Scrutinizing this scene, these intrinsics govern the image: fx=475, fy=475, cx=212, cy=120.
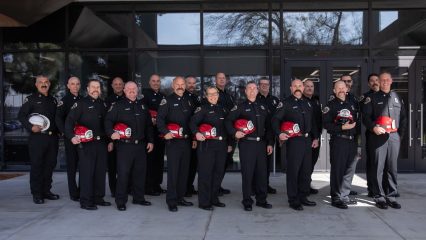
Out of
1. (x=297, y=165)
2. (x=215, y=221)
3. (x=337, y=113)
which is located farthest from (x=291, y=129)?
(x=215, y=221)

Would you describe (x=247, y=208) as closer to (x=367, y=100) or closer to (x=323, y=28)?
(x=367, y=100)

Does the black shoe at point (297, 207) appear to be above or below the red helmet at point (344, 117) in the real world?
below

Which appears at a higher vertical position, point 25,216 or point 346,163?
point 346,163

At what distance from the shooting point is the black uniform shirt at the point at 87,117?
21.0 ft

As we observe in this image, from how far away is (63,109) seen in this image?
22.4 feet

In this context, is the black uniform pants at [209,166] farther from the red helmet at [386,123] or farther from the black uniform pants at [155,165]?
the red helmet at [386,123]

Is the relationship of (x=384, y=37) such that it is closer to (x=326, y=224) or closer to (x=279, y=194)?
(x=279, y=194)

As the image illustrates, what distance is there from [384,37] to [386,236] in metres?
5.66

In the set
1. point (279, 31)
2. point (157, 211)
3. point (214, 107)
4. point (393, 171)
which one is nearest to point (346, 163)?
point (393, 171)

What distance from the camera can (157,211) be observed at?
20.9 feet

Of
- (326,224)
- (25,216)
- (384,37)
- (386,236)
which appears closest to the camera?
(386,236)

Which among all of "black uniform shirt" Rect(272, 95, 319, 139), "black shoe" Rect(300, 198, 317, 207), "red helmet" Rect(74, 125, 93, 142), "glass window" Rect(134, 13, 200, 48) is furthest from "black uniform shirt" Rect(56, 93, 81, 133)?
"black shoe" Rect(300, 198, 317, 207)

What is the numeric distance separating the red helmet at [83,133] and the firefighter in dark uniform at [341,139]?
3.17 meters

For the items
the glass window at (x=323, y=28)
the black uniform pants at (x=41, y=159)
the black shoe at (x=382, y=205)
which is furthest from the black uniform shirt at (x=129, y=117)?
the glass window at (x=323, y=28)
